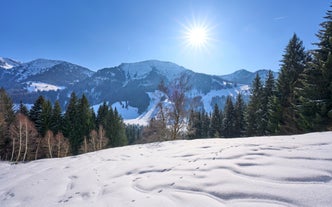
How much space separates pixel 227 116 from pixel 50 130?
103ft

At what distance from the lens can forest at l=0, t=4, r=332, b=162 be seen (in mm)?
13445

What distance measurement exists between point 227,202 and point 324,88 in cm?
1399

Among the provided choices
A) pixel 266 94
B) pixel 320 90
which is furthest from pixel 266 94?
pixel 320 90

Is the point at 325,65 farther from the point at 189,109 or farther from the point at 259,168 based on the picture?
the point at 259,168

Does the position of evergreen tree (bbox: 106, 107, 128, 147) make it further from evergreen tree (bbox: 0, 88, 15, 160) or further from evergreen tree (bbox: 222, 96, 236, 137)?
evergreen tree (bbox: 222, 96, 236, 137)

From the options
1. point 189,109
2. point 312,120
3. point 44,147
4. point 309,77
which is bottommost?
point 44,147

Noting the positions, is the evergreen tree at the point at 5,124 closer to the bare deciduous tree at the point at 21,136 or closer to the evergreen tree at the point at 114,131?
the bare deciduous tree at the point at 21,136

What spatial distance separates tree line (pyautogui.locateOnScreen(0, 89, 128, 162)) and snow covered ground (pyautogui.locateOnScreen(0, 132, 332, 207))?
69.3ft

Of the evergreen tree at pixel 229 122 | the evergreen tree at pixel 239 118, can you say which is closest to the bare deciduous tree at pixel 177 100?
the evergreen tree at pixel 239 118

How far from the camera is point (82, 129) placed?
123ft

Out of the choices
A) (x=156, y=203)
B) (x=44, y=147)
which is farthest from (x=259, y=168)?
(x=44, y=147)

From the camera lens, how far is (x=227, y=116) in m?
39.7

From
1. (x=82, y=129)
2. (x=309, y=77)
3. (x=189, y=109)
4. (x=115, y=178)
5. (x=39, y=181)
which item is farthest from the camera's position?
(x=82, y=129)

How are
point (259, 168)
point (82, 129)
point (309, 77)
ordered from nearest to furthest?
1. point (259, 168)
2. point (309, 77)
3. point (82, 129)
